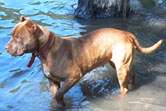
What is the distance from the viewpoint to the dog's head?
6168 mm

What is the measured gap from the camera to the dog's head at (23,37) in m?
6.17

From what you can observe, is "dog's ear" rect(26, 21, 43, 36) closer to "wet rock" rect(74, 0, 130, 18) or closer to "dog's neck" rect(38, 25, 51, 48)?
"dog's neck" rect(38, 25, 51, 48)

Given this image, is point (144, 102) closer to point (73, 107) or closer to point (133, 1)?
point (73, 107)

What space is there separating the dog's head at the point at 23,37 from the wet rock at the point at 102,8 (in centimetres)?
464

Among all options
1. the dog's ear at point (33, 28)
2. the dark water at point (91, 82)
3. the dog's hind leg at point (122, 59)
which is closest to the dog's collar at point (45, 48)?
the dog's ear at point (33, 28)

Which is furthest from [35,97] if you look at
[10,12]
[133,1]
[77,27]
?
[133,1]

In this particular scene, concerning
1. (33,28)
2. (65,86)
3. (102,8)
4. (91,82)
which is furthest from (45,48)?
(102,8)

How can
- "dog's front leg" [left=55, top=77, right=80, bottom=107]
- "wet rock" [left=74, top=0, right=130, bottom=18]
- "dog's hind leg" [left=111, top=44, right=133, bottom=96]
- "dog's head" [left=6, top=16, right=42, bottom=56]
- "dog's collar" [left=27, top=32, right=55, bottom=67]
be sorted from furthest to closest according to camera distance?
"wet rock" [left=74, top=0, right=130, bottom=18]
"dog's hind leg" [left=111, top=44, right=133, bottom=96]
"dog's front leg" [left=55, top=77, right=80, bottom=107]
"dog's collar" [left=27, top=32, right=55, bottom=67]
"dog's head" [left=6, top=16, right=42, bottom=56]

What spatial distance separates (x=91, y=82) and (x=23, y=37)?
1.94m

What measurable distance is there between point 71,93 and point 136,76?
3.91ft

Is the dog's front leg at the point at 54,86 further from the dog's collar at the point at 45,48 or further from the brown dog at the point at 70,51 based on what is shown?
the dog's collar at the point at 45,48

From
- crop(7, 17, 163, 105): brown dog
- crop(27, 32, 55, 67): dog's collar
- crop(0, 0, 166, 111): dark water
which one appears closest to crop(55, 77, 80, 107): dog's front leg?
crop(7, 17, 163, 105): brown dog

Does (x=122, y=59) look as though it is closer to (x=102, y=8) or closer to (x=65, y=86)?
(x=65, y=86)

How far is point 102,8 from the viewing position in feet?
35.4
